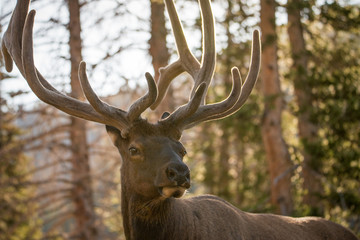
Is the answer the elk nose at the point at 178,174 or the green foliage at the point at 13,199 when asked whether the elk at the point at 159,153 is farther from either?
the green foliage at the point at 13,199

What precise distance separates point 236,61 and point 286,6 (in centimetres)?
439

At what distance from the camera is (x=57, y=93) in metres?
5.09

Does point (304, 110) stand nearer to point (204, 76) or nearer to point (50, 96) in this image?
point (204, 76)

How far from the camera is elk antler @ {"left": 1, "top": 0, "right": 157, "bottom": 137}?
4730 mm

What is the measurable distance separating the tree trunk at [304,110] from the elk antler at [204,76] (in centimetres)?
522

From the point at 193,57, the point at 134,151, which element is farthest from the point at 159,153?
the point at 193,57

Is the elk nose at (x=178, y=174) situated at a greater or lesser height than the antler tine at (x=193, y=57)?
lesser

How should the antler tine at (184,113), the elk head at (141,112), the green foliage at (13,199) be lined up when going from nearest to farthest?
the elk head at (141,112), the antler tine at (184,113), the green foliage at (13,199)

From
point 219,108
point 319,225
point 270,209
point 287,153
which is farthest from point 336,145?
point 219,108

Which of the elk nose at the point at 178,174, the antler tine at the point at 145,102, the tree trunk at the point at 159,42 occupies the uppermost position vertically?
the tree trunk at the point at 159,42

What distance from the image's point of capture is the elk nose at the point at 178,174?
4.18 m

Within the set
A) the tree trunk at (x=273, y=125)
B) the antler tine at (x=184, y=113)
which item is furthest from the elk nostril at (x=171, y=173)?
the tree trunk at (x=273, y=125)

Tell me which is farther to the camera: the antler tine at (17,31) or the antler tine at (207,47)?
the antler tine at (207,47)

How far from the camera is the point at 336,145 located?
10328mm
